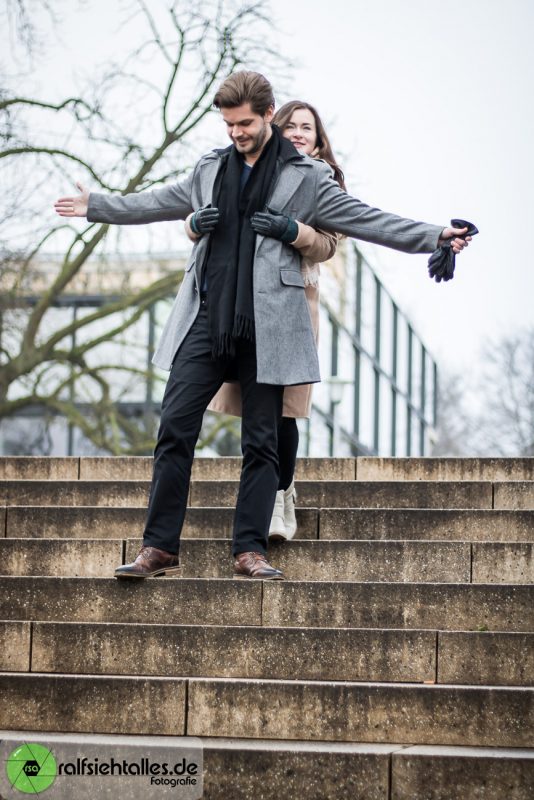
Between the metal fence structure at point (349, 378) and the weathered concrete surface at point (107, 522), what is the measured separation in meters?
9.66

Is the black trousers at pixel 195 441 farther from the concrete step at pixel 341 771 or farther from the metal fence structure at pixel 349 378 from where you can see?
the metal fence structure at pixel 349 378

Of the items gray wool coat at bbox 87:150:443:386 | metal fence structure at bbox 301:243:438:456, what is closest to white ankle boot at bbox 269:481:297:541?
gray wool coat at bbox 87:150:443:386

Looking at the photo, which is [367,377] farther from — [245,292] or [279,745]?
[279,745]

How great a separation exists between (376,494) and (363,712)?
2.73 m

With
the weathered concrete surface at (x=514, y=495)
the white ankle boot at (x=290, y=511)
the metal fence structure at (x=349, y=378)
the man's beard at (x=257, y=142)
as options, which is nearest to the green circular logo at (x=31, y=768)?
the white ankle boot at (x=290, y=511)

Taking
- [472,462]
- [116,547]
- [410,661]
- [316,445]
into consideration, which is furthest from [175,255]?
[410,661]

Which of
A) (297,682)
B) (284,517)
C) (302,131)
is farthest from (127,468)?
(297,682)

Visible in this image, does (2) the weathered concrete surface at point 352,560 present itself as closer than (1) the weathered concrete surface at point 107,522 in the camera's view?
Yes

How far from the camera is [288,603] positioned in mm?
5207

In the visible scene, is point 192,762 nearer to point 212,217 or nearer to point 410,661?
point 410,661

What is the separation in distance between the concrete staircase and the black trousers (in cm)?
27

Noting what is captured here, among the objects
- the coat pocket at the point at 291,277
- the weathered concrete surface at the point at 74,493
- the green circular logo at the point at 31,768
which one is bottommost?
the green circular logo at the point at 31,768

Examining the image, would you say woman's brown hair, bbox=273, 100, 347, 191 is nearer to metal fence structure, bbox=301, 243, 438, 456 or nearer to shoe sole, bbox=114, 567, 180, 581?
shoe sole, bbox=114, 567, 180, 581

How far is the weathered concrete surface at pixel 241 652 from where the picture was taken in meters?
4.81
